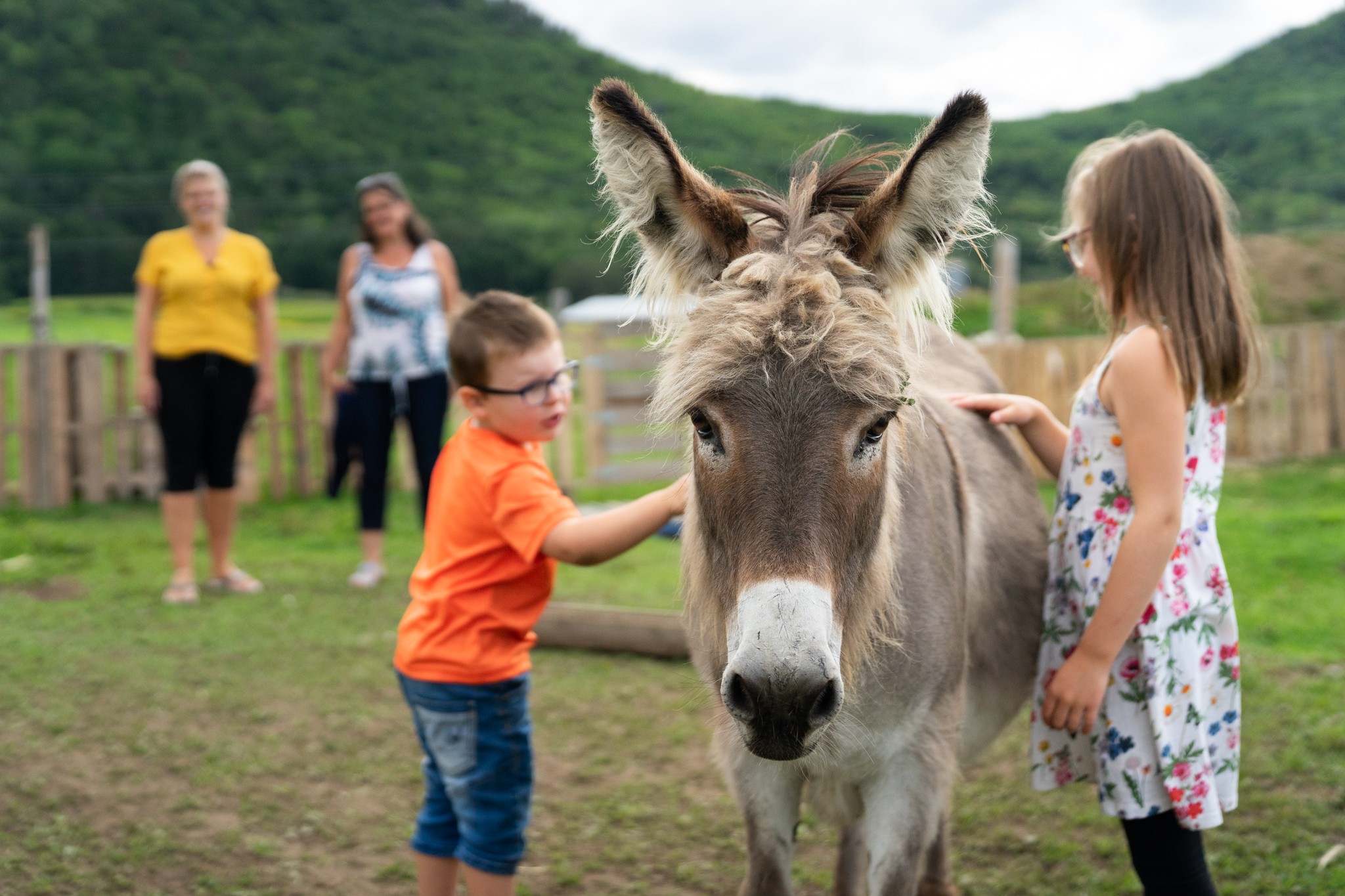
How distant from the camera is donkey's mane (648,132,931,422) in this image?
1791mm

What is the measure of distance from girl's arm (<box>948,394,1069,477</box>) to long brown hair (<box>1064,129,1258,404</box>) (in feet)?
1.21

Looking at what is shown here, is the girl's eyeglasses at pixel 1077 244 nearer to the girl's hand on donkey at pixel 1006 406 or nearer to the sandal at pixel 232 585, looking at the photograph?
the girl's hand on donkey at pixel 1006 406

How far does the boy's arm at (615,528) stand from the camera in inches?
91.6

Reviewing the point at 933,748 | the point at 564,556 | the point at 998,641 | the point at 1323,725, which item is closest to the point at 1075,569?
the point at 998,641

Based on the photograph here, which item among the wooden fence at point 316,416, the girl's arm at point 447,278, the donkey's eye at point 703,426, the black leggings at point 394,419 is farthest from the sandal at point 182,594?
the donkey's eye at point 703,426

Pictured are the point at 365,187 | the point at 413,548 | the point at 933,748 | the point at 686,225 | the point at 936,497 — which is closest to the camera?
the point at 686,225

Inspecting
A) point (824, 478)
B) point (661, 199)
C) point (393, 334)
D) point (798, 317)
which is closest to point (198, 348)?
point (393, 334)

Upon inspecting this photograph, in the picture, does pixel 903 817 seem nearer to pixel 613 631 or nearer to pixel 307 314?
pixel 613 631

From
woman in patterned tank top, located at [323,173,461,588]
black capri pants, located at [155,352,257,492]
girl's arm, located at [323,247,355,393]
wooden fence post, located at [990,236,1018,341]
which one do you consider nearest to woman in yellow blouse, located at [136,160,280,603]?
black capri pants, located at [155,352,257,492]

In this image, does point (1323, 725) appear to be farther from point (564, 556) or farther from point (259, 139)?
point (259, 139)

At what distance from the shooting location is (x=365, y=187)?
599cm

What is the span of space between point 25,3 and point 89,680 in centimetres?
4069

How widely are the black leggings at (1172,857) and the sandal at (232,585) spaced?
17.9 ft

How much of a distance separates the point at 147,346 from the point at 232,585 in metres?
1.57
